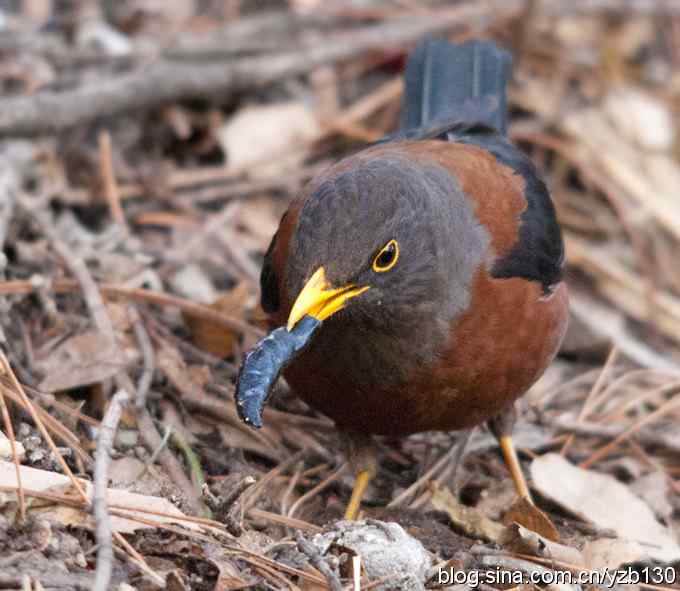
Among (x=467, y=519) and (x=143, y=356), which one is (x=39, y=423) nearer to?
(x=143, y=356)

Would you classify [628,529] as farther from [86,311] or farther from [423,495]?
[86,311]

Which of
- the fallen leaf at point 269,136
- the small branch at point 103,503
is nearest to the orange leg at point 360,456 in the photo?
the small branch at point 103,503

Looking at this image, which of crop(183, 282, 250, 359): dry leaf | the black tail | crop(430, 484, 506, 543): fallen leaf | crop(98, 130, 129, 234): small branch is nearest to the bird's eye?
crop(430, 484, 506, 543): fallen leaf

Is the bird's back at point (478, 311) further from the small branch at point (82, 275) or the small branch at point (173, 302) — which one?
the small branch at point (82, 275)

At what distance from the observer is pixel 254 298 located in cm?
715

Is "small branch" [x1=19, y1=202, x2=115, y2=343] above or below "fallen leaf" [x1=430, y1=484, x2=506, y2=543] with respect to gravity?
above

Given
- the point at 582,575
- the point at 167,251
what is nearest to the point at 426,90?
the point at 167,251

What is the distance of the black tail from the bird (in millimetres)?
1003

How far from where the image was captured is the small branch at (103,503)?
3.88 meters

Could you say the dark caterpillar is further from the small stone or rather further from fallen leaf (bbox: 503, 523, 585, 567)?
fallen leaf (bbox: 503, 523, 585, 567)

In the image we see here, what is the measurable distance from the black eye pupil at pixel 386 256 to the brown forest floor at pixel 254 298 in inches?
40.3

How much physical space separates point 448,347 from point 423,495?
990mm

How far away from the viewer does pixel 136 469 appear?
5219 millimetres

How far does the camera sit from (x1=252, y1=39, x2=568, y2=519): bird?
15.6 ft
